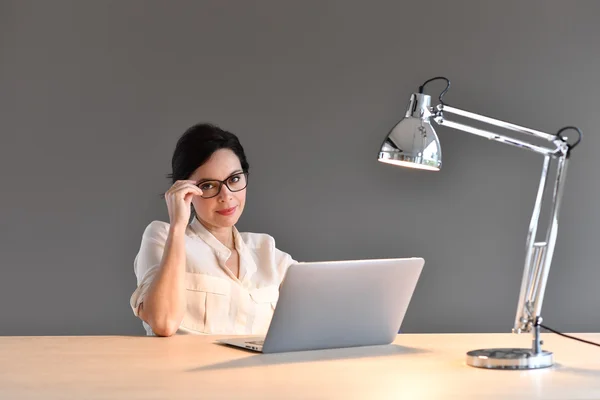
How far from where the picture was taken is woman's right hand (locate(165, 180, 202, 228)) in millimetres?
2492

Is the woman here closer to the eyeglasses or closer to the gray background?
the eyeglasses

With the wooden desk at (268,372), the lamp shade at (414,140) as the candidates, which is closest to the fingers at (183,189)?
the wooden desk at (268,372)

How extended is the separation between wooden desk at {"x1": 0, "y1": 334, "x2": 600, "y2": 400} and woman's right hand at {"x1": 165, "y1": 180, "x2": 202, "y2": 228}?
18.6 inches

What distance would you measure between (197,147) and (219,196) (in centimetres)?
18

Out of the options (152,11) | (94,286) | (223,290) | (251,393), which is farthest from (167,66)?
(251,393)

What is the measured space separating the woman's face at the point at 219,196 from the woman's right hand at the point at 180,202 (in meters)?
0.19

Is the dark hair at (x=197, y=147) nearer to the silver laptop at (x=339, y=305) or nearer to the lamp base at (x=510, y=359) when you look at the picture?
the silver laptop at (x=339, y=305)

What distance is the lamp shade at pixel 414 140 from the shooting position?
1.89 m

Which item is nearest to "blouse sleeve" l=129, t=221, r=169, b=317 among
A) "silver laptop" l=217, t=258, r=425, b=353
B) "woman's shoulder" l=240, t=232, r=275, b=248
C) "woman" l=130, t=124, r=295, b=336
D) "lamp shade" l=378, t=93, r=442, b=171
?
"woman" l=130, t=124, r=295, b=336

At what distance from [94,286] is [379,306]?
2005 millimetres

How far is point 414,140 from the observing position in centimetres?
189

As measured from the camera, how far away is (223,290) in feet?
8.85

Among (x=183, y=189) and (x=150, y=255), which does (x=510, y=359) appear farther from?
(x=150, y=255)

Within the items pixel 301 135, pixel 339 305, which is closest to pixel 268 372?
pixel 339 305
